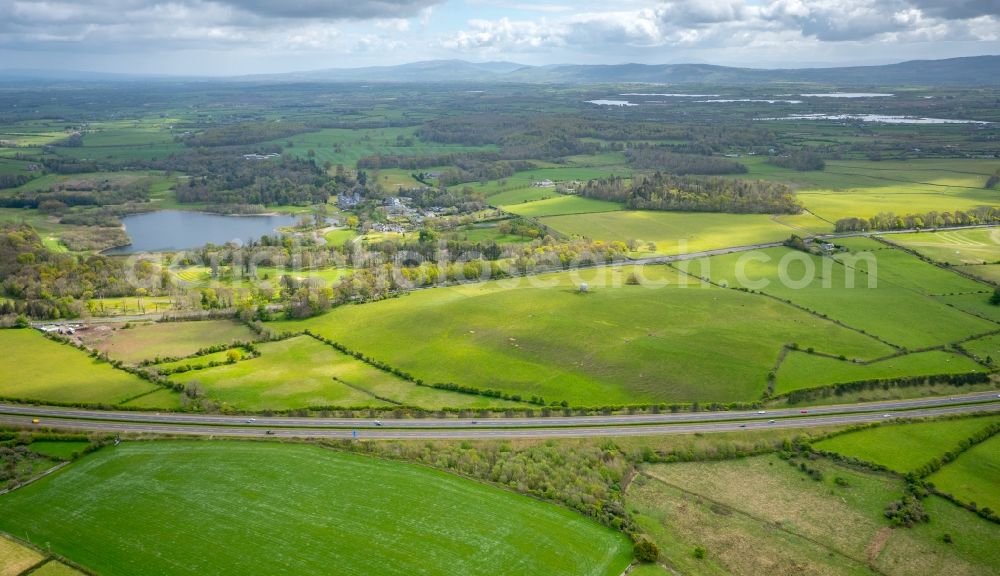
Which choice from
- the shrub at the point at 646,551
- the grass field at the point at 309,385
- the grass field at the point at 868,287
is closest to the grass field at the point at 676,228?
the grass field at the point at 868,287

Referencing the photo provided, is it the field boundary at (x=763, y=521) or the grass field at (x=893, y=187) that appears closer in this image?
the field boundary at (x=763, y=521)

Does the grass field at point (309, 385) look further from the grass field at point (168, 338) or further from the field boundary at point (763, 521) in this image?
the field boundary at point (763, 521)

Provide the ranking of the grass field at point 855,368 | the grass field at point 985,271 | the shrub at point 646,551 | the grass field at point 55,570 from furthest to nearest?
the grass field at point 985,271 → the grass field at point 855,368 → the shrub at point 646,551 → the grass field at point 55,570

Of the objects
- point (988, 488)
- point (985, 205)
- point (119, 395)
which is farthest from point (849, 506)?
point (985, 205)

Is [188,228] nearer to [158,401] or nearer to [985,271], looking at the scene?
[158,401]

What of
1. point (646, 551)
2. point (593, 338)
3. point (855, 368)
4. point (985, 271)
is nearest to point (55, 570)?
point (646, 551)

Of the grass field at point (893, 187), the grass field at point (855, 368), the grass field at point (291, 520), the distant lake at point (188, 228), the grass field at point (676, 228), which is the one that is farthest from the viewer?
the distant lake at point (188, 228)
